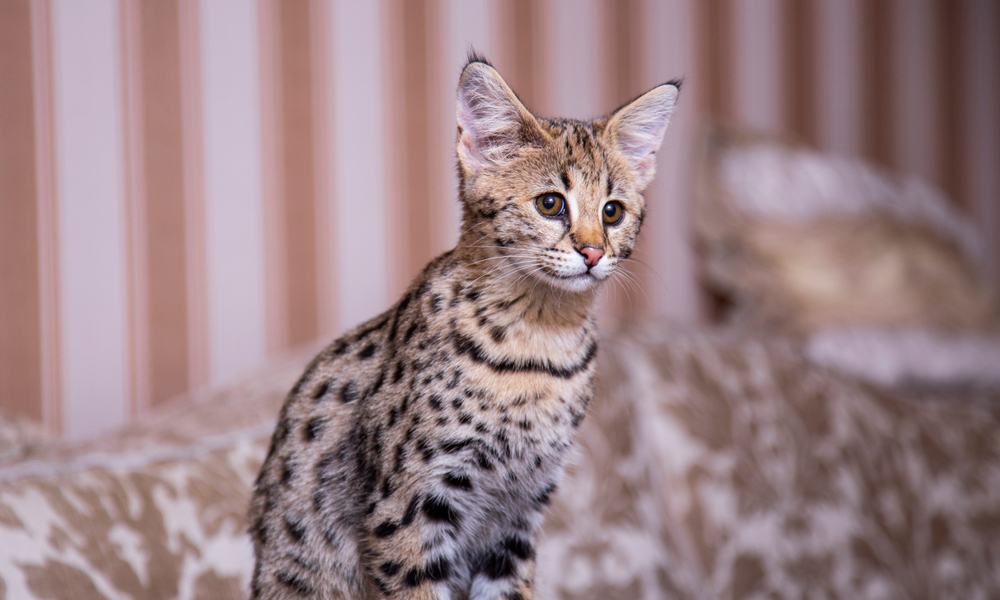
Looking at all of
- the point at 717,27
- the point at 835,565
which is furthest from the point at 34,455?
the point at 717,27

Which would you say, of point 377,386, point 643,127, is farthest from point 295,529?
point 643,127

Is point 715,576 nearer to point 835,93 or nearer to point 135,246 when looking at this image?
point 135,246

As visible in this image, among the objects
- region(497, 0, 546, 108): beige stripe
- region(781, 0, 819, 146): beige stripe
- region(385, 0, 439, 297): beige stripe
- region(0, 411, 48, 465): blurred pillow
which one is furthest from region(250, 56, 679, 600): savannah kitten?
region(781, 0, 819, 146): beige stripe

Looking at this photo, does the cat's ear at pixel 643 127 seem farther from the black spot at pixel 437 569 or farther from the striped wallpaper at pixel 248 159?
the striped wallpaper at pixel 248 159

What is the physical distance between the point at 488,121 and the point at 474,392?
0.83 ft

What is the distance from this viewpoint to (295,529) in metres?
0.85

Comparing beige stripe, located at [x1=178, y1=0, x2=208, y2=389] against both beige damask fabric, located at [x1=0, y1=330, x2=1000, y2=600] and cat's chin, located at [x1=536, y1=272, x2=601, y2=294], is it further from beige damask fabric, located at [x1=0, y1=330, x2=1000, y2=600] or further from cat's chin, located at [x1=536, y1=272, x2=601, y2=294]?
cat's chin, located at [x1=536, y1=272, x2=601, y2=294]

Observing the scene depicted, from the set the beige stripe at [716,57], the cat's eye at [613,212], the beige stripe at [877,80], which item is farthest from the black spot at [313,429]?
the beige stripe at [877,80]

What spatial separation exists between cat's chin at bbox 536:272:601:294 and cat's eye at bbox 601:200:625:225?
77 millimetres

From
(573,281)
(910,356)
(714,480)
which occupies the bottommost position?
(714,480)

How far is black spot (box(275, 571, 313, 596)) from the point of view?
2.77ft

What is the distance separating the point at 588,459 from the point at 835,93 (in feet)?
5.22

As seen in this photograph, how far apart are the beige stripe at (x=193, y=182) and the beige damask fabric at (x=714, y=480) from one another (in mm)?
220

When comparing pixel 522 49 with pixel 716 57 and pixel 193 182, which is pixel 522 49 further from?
pixel 193 182
